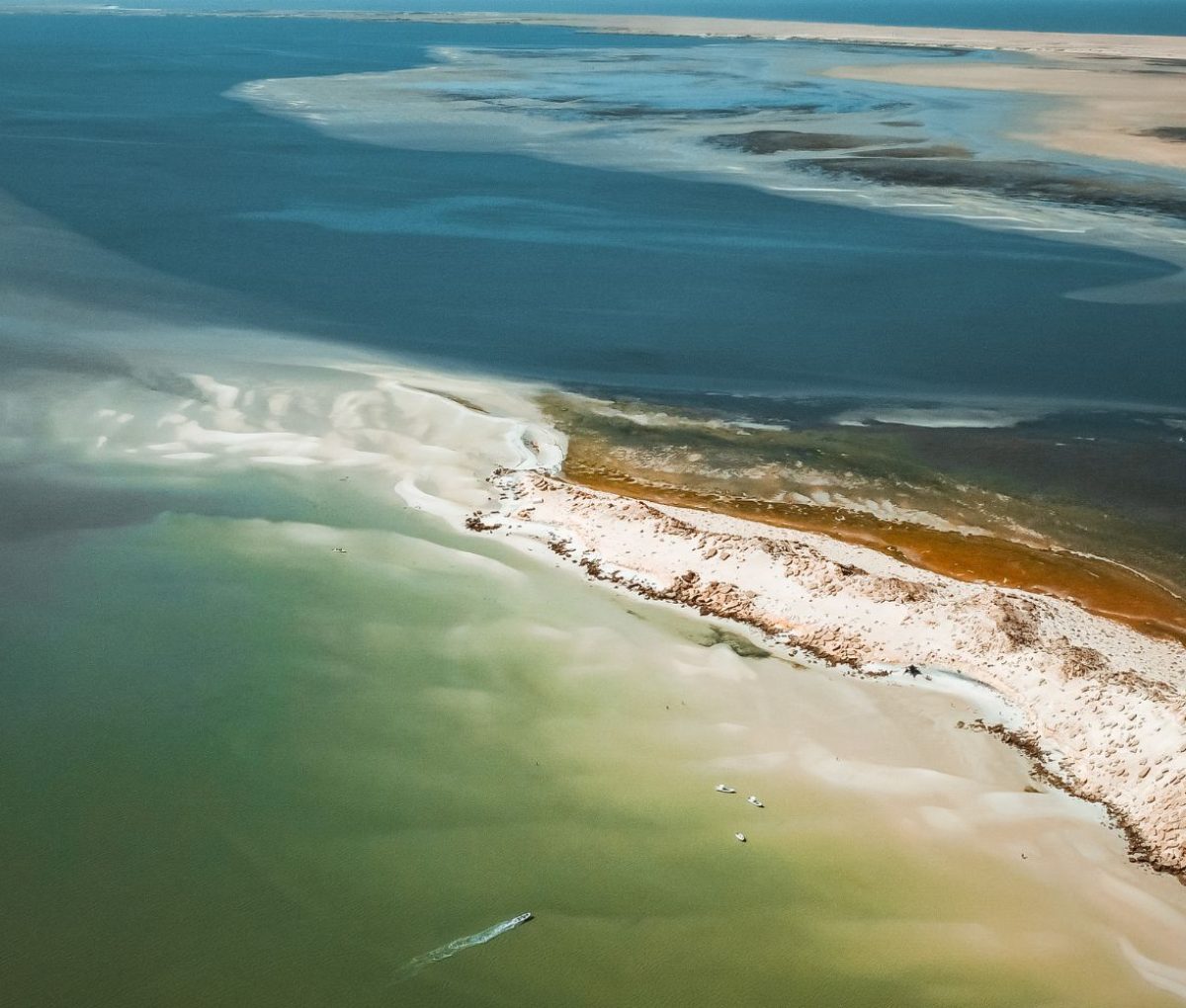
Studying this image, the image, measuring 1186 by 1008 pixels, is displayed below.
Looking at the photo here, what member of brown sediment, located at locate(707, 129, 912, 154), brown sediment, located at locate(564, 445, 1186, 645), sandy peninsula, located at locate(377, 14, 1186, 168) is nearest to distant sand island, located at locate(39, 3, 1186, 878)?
brown sediment, located at locate(564, 445, 1186, 645)

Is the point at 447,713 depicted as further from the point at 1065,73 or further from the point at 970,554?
the point at 1065,73

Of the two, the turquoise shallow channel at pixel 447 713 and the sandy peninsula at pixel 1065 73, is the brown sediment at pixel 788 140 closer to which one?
the sandy peninsula at pixel 1065 73

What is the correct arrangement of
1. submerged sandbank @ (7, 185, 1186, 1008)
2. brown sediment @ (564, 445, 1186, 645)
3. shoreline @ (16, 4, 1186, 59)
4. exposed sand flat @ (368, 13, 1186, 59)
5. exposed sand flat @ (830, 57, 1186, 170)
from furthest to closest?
shoreline @ (16, 4, 1186, 59) → exposed sand flat @ (368, 13, 1186, 59) → exposed sand flat @ (830, 57, 1186, 170) → brown sediment @ (564, 445, 1186, 645) → submerged sandbank @ (7, 185, 1186, 1008)

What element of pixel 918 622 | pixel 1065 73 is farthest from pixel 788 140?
pixel 918 622

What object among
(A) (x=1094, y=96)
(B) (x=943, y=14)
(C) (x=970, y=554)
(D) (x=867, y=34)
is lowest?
(C) (x=970, y=554)

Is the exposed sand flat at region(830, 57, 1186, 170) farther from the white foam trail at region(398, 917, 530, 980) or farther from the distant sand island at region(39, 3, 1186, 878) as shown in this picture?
the white foam trail at region(398, 917, 530, 980)

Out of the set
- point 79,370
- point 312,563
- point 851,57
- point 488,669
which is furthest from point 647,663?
point 851,57
